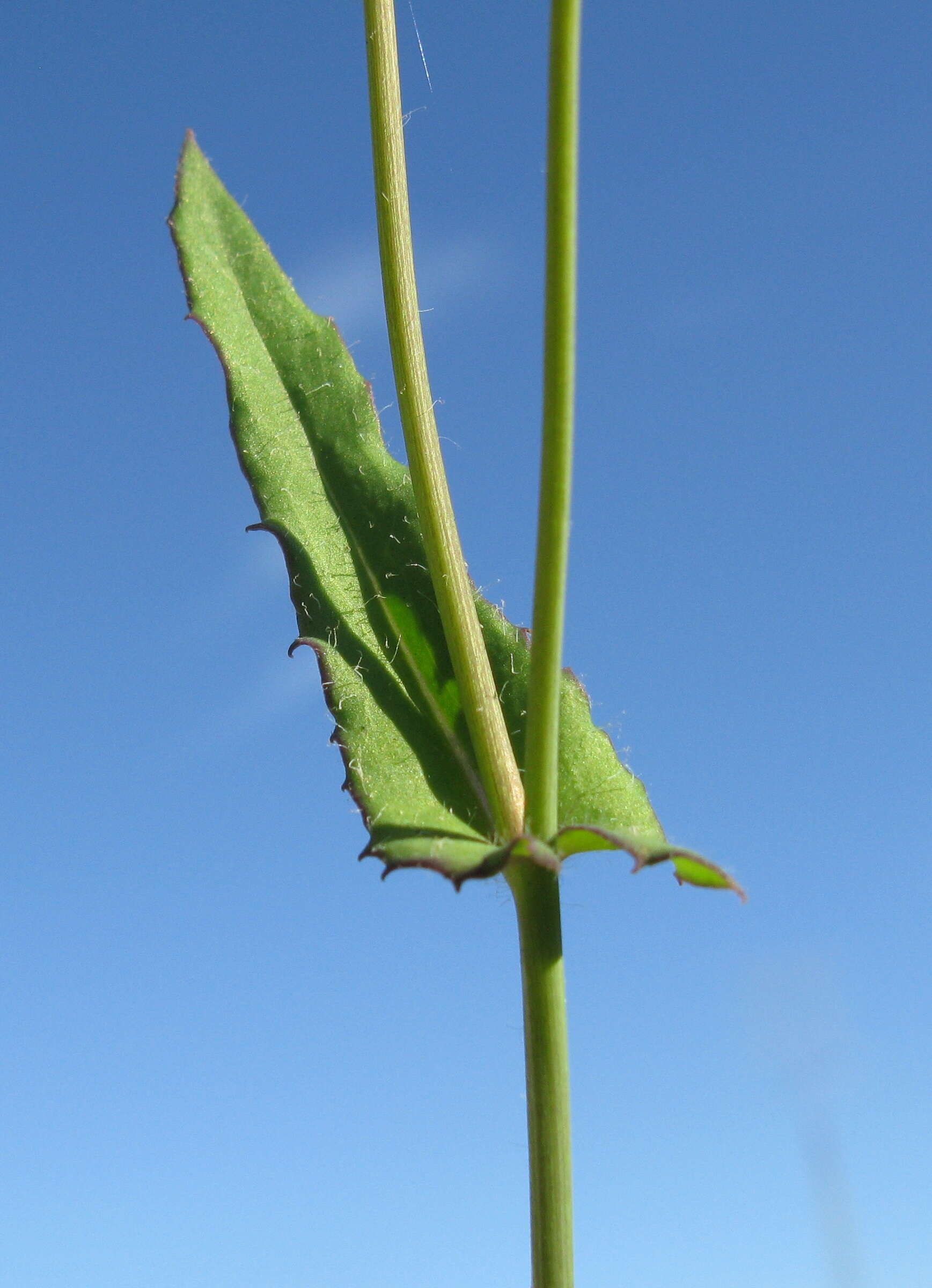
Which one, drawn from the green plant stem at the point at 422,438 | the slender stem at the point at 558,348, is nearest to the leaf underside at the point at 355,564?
the green plant stem at the point at 422,438

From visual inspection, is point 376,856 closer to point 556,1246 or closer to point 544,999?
→ point 544,999

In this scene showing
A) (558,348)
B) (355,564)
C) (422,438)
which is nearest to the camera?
(558,348)

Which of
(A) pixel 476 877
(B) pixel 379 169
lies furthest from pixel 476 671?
(B) pixel 379 169

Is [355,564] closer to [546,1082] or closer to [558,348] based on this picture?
[558,348]

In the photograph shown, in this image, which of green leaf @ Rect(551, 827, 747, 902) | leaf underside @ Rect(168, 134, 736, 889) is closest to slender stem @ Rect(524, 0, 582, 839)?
green leaf @ Rect(551, 827, 747, 902)

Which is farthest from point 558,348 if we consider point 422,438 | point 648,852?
point 648,852

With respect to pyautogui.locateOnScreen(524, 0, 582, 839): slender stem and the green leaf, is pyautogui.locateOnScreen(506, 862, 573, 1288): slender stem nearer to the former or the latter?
the green leaf
